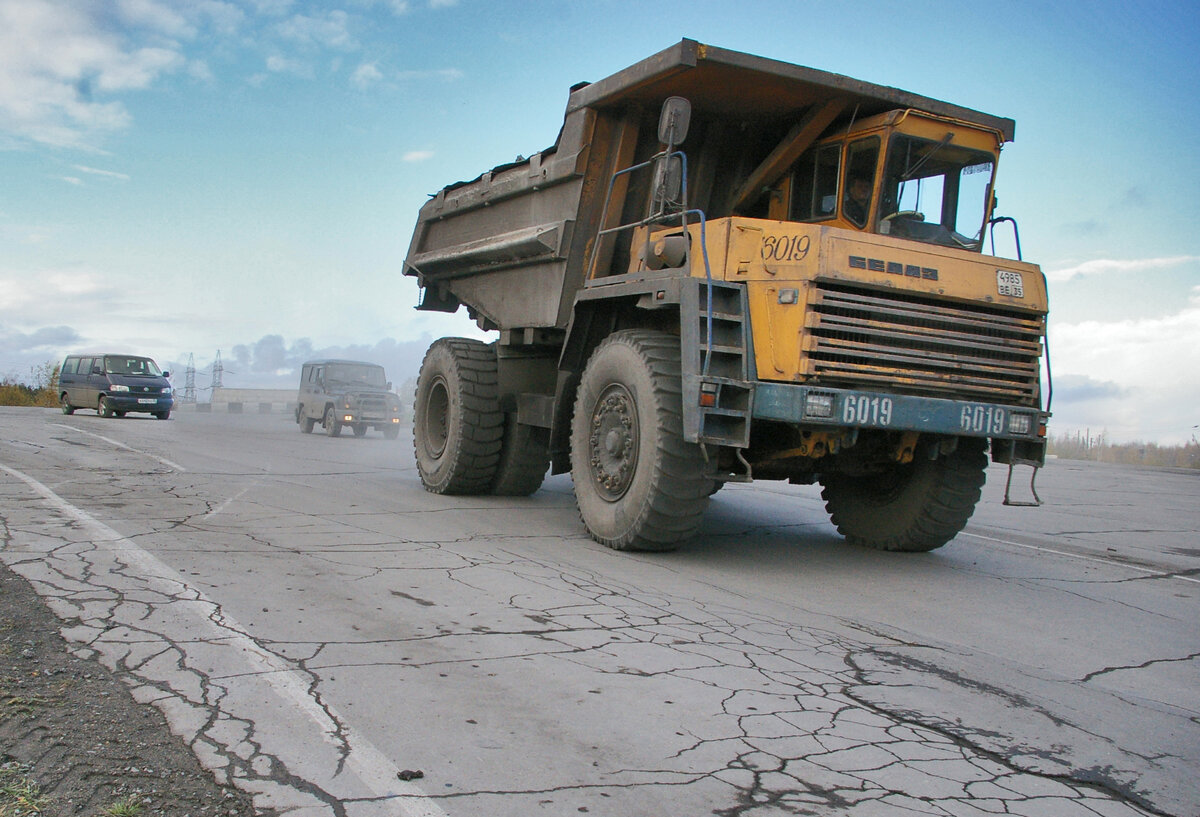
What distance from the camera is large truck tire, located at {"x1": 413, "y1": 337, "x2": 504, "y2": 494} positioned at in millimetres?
10172

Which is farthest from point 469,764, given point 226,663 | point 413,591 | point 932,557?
point 932,557

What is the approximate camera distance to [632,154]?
8.27 m

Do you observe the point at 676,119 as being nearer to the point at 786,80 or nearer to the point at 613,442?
the point at 786,80

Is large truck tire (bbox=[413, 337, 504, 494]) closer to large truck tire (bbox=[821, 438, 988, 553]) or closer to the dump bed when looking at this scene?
the dump bed

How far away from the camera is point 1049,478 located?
1800 cm

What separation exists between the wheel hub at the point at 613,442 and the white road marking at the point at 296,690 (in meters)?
3.11

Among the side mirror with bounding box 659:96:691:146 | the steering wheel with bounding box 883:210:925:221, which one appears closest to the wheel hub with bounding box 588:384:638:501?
the side mirror with bounding box 659:96:691:146

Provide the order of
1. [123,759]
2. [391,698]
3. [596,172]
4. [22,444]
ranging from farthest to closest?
[22,444], [596,172], [391,698], [123,759]

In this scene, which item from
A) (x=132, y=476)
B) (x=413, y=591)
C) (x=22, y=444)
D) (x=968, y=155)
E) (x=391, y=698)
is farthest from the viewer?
(x=22, y=444)

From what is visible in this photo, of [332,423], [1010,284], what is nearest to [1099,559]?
[1010,284]

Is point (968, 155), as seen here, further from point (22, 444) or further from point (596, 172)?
point (22, 444)

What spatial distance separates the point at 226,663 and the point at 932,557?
5801mm

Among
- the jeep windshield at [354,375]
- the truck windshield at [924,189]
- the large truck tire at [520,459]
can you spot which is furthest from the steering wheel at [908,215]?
the jeep windshield at [354,375]

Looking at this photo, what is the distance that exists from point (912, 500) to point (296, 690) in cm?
554
